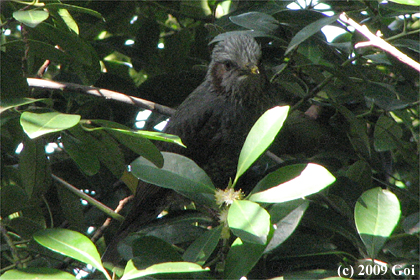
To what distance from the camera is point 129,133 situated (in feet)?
4.56

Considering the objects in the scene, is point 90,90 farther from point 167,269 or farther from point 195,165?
point 167,269

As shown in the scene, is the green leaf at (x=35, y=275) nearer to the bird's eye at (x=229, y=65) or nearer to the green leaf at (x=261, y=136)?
the green leaf at (x=261, y=136)

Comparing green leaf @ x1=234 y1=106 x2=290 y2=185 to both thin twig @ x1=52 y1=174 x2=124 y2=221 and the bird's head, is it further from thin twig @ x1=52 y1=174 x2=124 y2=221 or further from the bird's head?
the bird's head

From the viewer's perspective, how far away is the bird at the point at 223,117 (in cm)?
277

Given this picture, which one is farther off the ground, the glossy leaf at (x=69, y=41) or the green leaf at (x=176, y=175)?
the glossy leaf at (x=69, y=41)

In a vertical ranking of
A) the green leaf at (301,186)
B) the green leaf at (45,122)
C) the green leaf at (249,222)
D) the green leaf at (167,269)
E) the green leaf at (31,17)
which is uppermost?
the green leaf at (31,17)

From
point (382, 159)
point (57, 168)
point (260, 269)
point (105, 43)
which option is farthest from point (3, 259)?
point (382, 159)

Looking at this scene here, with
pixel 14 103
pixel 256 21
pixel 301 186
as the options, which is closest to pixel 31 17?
pixel 14 103

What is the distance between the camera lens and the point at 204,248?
1.49 m

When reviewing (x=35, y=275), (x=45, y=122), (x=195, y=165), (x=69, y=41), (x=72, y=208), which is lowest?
(x=72, y=208)

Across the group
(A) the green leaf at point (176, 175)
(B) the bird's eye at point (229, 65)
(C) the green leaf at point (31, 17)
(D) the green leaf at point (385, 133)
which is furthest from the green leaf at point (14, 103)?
(D) the green leaf at point (385, 133)

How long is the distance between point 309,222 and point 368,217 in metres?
0.29

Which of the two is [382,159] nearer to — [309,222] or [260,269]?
[309,222]

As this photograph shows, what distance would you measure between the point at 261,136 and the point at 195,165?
0.77 ft
